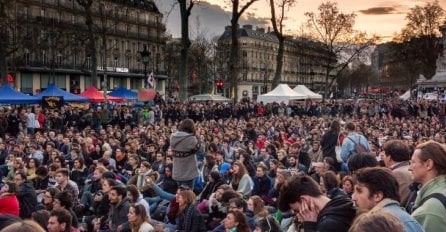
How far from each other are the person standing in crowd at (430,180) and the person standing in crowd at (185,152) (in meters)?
5.48

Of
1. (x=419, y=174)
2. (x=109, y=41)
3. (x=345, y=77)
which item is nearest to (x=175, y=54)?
(x=109, y=41)

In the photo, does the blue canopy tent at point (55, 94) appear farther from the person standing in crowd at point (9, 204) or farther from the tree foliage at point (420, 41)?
the tree foliage at point (420, 41)

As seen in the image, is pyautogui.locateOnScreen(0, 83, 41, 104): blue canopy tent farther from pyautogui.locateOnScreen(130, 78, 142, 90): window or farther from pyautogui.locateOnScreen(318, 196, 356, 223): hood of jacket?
pyautogui.locateOnScreen(130, 78, 142, 90): window

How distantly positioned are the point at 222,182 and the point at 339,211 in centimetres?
697

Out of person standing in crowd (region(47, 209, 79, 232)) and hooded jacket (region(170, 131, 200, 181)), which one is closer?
person standing in crowd (region(47, 209, 79, 232))

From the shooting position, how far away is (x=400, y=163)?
560cm

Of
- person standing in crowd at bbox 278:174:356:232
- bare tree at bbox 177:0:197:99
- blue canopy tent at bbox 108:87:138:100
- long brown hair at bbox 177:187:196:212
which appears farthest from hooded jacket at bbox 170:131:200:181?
blue canopy tent at bbox 108:87:138:100

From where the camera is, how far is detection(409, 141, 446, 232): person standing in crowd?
3783 millimetres

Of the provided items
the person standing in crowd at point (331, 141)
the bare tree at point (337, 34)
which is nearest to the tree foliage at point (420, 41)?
the bare tree at point (337, 34)

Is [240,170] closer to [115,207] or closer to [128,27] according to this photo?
[115,207]

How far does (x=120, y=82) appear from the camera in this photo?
7794 cm

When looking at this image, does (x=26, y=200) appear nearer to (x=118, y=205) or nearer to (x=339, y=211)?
(x=118, y=205)

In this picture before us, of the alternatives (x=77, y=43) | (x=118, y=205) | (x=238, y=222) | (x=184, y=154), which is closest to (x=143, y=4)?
(x=77, y=43)

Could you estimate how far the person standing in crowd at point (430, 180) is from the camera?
3.78 metres
